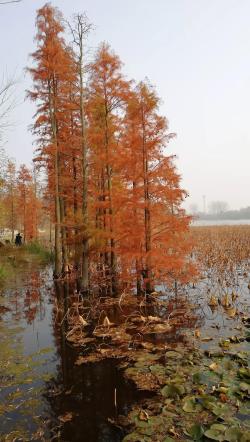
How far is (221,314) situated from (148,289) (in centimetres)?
330

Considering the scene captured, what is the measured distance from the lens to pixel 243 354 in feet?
24.7

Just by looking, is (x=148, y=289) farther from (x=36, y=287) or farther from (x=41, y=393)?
(x=41, y=393)

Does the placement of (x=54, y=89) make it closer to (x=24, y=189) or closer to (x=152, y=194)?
(x=152, y=194)

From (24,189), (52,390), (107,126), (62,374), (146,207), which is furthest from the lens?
(24,189)

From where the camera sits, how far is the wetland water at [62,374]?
532 cm

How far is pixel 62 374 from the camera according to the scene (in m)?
7.25

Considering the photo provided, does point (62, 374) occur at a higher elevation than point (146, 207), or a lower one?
lower

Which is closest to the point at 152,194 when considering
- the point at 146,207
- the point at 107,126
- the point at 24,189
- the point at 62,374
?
the point at 146,207

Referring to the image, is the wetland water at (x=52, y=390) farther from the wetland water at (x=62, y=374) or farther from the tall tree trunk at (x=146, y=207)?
the tall tree trunk at (x=146, y=207)

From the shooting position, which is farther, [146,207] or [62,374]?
[146,207]

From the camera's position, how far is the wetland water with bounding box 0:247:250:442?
5324mm

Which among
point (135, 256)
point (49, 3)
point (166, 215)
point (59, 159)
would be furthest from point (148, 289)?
point (49, 3)

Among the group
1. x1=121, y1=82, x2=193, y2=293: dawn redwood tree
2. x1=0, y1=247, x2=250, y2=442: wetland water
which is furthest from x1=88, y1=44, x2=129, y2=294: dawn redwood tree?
x1=0, y1=247, x2=250, y2=442: wetland water

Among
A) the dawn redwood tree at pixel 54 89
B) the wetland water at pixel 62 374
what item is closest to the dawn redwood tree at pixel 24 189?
the dawn redwood tree at pixel 54 89
